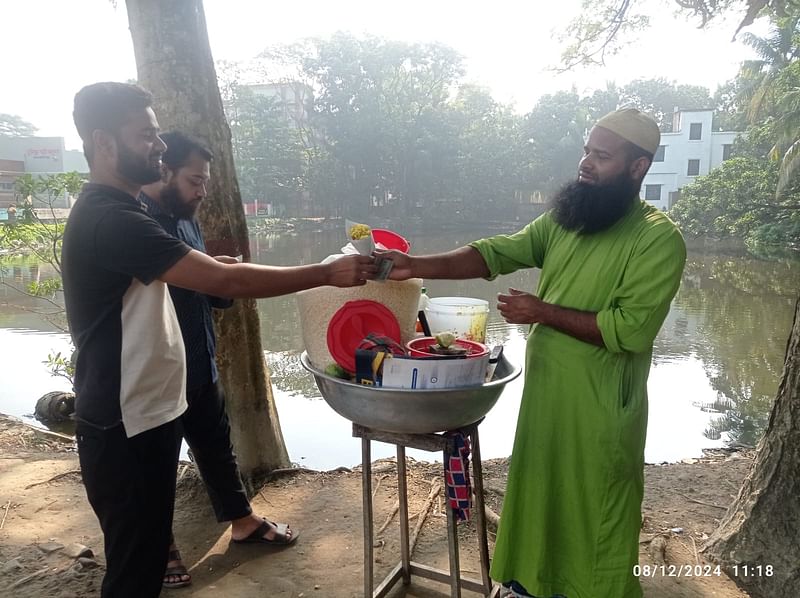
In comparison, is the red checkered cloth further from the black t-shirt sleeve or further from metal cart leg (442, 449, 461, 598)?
the black t-shirt sleeve

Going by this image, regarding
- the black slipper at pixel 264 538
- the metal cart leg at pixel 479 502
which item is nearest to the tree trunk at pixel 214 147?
the black slipper at pixel 264 538

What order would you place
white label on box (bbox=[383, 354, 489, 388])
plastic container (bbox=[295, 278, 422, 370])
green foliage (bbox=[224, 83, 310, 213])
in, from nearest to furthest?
1. white label on box (bbox=[383, 354, 489, 388])
2. plastic container (bbox=[295, 278, 422, 370])
3. green foliage (bbox=[224, 83, 310, 213])

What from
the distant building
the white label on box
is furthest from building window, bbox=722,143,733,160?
the distant building

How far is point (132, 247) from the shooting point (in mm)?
1674

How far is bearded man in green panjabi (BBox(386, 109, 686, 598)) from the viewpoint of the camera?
1.81m

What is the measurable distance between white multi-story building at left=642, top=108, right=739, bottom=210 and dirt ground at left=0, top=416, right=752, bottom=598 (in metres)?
33.4

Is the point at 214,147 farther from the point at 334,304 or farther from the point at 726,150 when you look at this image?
the point at 726,150

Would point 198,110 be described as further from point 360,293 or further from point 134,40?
point 360,293

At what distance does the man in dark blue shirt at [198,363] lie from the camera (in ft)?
7.76

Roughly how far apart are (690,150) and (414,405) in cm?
3706

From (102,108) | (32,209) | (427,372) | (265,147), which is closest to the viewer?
(427,372)

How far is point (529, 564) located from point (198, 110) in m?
2.64

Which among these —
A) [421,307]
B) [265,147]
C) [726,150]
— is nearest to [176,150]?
[421,307]
